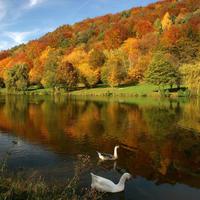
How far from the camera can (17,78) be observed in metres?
123

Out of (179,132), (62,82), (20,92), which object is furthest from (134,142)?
(20,92)

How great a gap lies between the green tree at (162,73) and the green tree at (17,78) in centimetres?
5021

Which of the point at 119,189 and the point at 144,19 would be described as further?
the point at 144,19

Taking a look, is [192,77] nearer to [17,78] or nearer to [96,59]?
[96,59]

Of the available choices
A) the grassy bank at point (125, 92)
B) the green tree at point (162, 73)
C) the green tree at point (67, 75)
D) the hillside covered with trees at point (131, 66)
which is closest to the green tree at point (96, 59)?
the hillside covered with trees at point (131, 66)

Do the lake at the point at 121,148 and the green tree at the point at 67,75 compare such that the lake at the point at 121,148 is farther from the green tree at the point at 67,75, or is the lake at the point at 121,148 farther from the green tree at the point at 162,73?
the green tree at the point at 67,75

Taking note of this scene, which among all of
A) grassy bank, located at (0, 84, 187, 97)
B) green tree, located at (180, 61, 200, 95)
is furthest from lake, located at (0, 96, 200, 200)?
grassy bank, located at (0, 84, 187, 97)

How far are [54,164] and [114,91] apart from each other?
7864 cm

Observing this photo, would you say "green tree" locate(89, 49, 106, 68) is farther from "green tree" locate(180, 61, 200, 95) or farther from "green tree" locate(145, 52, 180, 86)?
"green tree" locate(180, 61, 200, 95)

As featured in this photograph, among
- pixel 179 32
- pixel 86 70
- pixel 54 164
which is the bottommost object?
pixel 54 164

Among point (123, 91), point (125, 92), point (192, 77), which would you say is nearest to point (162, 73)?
point (192, 77)

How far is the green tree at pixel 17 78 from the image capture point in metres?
121

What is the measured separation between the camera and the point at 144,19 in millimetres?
185125

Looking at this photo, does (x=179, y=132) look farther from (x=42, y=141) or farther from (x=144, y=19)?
(x=144, y=19)
